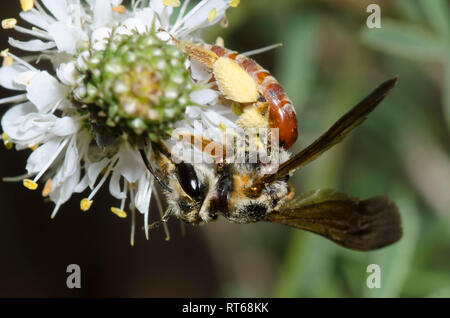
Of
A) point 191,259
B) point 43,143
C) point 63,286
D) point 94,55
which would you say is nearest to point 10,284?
point 63,286

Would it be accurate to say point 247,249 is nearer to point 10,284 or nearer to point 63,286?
point 63,286

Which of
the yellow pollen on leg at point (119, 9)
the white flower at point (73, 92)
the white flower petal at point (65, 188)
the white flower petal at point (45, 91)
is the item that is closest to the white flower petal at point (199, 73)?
the white flower at point (73, 92)

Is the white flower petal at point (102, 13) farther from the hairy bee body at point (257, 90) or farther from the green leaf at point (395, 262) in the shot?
A: the green leaf at point (395, 262)

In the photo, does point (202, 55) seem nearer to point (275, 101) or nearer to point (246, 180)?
point (275, 101)

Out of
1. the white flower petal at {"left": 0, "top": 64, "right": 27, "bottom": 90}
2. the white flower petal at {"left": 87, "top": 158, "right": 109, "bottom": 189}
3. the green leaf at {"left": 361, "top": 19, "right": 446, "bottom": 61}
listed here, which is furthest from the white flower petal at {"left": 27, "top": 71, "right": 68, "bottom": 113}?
the green leaf at {"left": 361, "top": 19, "right": 446, "bottom": 61}

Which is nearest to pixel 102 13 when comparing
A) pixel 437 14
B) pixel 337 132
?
pixel 337 132

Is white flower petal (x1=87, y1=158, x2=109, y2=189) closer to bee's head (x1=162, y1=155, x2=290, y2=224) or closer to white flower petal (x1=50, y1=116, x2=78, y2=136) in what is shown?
white flower petal (x1=50, y1=116, x2=78, y2=136)
